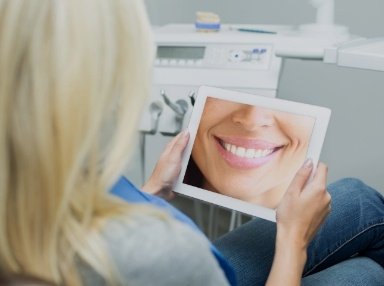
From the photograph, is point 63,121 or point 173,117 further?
point 173,117

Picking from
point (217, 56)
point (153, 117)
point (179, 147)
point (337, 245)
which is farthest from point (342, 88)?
point (179, 147)

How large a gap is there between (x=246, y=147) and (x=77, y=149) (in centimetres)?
56

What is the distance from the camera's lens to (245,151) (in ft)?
3.44

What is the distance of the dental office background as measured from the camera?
164cm

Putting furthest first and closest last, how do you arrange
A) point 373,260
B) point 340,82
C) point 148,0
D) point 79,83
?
point 148,0, point 340,82, point 373,260, point 79,83

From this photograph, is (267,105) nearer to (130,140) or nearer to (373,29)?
(130,140)

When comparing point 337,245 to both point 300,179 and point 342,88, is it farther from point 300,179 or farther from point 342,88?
point 342,88

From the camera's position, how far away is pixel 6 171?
513 mm

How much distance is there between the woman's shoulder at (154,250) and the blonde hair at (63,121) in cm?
2

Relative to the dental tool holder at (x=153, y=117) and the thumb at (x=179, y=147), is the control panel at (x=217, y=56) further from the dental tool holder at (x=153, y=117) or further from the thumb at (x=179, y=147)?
the thumb at (x=179, y=147)

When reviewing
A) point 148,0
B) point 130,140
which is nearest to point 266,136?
point 130,140

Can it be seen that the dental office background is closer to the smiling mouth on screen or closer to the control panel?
the control panel

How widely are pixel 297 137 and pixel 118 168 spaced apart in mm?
465

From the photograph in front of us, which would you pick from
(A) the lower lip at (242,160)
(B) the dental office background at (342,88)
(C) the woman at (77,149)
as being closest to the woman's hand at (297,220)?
(A) the lower lip at (242,160)
